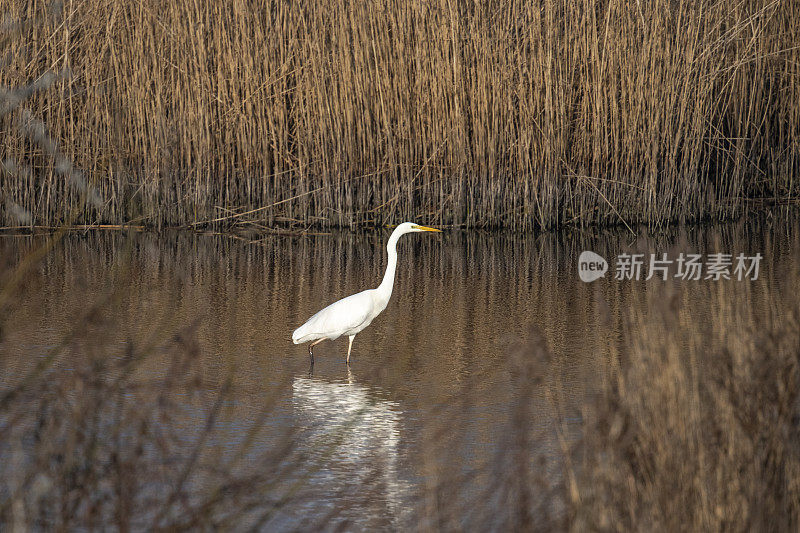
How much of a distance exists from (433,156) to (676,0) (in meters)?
2.76

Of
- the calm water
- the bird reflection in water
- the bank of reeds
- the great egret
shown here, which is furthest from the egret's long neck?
the bank of reeds

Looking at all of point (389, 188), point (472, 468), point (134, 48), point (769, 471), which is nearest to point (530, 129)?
point (389, 188)

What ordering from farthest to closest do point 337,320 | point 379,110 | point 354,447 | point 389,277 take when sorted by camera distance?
point 379,110
point 389,277
point 337,320
point 354,447

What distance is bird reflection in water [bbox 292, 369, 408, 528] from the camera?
4223 millimetres

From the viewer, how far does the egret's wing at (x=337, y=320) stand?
6.30 meters

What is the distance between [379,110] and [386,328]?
4.00 metres

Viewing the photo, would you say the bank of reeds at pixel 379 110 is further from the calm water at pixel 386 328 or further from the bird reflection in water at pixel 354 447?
the bird reflection in water at pixel 354 447

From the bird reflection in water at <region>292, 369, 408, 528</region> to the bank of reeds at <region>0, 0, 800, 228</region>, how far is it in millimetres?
4972

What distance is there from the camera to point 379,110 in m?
10.9

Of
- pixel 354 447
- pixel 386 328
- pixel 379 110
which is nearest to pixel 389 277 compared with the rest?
pixel 386 328

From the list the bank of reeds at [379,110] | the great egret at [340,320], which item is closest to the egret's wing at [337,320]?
the great egret at [340,320]

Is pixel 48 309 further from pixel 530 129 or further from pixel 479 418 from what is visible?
pixel 530 129

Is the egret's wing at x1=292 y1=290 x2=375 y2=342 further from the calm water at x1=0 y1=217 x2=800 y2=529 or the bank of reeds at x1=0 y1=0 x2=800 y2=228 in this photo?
the bank of reeds at x1=0 y1=0 x2=800 y2=228

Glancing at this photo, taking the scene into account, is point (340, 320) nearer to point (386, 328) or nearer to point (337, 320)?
point (337, 320)
